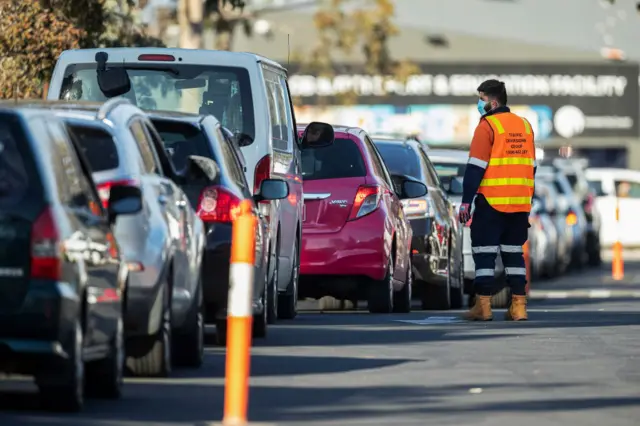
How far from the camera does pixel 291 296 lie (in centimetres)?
1877

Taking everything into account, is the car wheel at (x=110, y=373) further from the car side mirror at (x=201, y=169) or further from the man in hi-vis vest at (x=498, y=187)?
the man in hi-vis vest at (x=498, y=187)

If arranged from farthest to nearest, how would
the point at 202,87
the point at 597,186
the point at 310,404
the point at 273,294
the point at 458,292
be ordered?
the point at 597,186 < the point at 458,292 < the point at 273,294 < the point at 202,87 < the point at 310,404

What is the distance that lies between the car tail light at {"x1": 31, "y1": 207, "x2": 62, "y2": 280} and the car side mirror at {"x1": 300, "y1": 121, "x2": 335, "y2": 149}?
8.47m

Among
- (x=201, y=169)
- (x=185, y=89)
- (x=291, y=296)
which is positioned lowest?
(x=291, y=296)

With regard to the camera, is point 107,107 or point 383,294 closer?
point 107,107

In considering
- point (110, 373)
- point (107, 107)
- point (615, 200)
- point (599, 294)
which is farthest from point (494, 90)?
point (615, 200)

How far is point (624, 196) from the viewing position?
2111 inches

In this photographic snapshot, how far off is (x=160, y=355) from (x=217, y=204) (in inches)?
88.1

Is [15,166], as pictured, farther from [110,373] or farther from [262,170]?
[262,170]

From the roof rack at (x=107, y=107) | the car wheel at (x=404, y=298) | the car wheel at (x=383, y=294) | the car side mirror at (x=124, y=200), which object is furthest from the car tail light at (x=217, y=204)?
the car wheel at (x=404, y=298)

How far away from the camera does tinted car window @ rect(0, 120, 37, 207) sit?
1024 cm

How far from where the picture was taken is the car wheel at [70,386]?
1022cm

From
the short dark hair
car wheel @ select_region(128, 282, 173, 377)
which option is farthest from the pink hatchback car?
car wheel @ select_region(128, 282, 173, 377)

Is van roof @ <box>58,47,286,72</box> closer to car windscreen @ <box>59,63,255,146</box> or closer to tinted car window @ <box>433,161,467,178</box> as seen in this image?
car windscreen @ <box>59,63,255,146</box>
